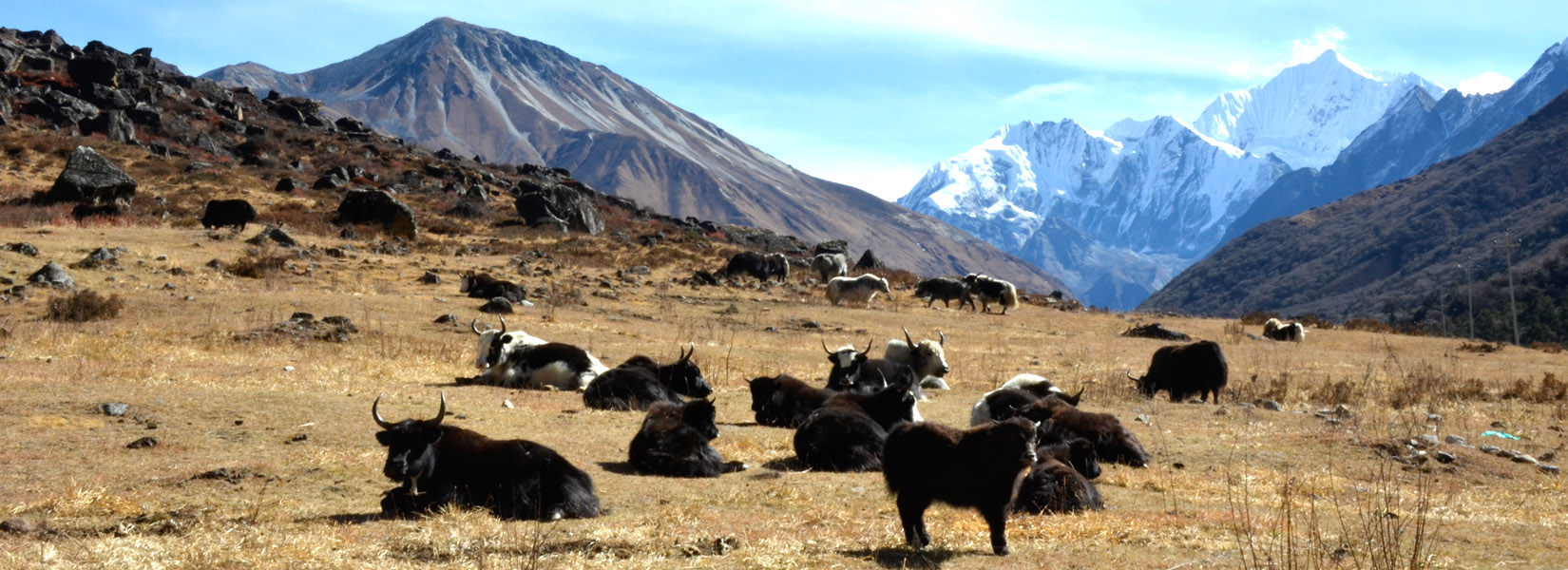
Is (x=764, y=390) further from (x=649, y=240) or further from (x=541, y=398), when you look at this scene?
(x=649, y=240)

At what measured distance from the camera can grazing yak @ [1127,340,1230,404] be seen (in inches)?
711

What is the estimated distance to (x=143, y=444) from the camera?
9.73 metres

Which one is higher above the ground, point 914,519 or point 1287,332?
point 1287,332

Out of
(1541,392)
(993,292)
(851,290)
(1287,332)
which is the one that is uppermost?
(851,290)

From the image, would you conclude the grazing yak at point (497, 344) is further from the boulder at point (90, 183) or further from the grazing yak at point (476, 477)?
the boulder at point (90, 183)

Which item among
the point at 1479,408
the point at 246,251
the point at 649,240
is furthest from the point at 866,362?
the point at 649,240

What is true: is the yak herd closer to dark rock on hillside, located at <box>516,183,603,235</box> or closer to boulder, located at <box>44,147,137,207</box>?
boulder, located at <box>44,147,137,207</box>

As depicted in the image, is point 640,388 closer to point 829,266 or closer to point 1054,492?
point 1054,492

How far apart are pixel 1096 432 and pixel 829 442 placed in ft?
9.40

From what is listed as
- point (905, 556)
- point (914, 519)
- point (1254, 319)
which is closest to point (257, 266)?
point (914, 519)

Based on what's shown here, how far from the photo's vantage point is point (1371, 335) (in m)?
34.6

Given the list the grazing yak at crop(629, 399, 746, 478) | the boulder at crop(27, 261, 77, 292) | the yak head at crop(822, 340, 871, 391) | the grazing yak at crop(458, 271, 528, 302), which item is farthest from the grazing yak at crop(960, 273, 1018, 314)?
the grazing yak at crop(629, 399, 746, 478)

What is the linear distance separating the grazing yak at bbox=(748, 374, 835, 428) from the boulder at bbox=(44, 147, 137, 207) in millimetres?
31168

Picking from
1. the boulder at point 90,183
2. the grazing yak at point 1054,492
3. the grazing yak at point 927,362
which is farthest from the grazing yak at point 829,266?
the grazing yak at point 1054,492
